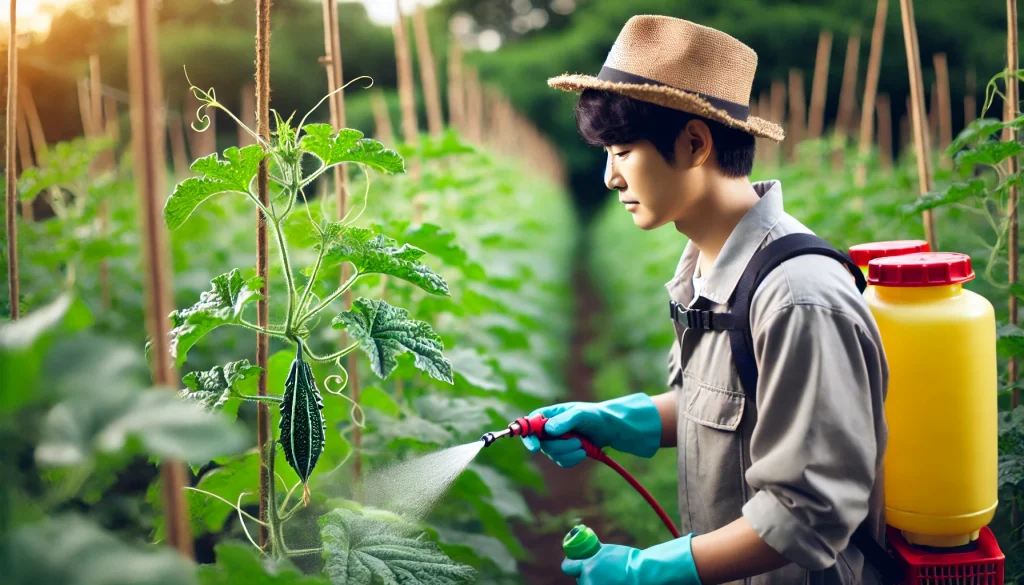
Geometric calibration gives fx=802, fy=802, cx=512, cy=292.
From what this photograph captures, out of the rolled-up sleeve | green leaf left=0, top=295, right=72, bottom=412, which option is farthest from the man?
green leaf left=0, top=295, right=72, bottom=412

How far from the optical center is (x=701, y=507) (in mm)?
1992

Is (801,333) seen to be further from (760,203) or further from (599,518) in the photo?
(599,518)

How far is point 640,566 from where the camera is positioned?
1.73 meters

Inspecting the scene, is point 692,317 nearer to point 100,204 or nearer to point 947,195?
point 947,195

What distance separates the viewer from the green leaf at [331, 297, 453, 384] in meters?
1.67

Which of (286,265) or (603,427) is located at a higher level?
(286,265)

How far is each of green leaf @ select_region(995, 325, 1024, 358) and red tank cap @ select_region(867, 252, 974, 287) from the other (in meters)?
0.82

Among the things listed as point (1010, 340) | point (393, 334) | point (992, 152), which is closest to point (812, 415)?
point (393, 334)

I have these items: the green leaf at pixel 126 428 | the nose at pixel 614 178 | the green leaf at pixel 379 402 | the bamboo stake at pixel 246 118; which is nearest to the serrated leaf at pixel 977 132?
the nose at pixel 614 178

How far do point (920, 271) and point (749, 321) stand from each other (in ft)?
1.19

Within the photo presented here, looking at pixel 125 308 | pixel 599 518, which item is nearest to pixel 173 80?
pixel 125 308

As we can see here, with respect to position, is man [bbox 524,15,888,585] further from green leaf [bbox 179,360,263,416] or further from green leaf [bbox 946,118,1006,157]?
green leaf [bbox 946,118,1006,157]

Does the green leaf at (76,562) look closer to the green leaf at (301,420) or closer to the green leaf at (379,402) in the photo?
the green leaf at (301,420)

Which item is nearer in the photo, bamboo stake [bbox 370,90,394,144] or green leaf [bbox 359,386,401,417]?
green leaf [bbox 359,386,401,417]
